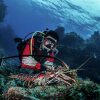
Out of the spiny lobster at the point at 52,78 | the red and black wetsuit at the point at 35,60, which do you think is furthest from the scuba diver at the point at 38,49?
the spiny lobster at the point at 52,78

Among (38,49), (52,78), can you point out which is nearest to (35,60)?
(38,49)

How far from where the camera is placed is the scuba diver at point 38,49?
5461 mm

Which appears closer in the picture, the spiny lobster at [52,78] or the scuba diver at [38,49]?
the spiny lobster at [52,78]

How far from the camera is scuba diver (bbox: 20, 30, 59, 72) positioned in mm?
5461

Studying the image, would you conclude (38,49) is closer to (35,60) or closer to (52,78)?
(35,60)

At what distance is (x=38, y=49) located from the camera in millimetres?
5523

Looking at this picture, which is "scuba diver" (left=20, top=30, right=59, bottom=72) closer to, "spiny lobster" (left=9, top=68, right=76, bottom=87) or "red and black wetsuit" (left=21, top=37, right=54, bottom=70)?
"red and black wetsuit" (left=21, top=37, right=54, bottom=70)

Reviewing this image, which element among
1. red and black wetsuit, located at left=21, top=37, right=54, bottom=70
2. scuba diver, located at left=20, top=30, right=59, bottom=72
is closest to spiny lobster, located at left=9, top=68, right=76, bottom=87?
scuba diver, located at left=20, top=30, right=59, bottom=72

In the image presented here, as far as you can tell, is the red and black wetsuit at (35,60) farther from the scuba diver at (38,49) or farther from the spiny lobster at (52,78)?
the spiny lobster at (52,78)

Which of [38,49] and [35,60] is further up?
[38,49]

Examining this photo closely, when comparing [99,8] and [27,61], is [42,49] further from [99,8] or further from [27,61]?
[99,8]

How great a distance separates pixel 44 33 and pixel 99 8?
54.9 feet

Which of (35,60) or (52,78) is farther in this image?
(35,60)

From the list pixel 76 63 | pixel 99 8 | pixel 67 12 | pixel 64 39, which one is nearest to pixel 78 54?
pixel 76 63
